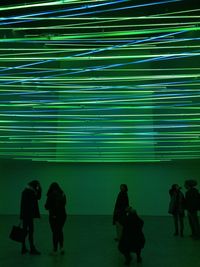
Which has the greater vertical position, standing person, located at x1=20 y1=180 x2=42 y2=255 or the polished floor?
standing person, located at x1=20 y1=180 x2=42 y2=255

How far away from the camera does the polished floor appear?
554 cm

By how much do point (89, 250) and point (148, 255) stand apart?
1.13 m

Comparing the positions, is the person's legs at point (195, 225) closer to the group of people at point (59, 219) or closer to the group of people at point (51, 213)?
the group of people at point (59, 219)

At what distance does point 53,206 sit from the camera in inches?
245

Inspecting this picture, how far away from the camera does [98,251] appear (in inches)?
256

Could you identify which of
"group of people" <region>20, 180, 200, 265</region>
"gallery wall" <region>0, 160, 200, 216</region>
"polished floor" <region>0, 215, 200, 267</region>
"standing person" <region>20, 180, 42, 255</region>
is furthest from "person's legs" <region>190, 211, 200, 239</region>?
"gallery wall" <region>0, 160, 200, 216</region>

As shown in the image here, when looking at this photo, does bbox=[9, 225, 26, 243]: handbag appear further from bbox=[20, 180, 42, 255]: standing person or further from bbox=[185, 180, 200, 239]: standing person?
bbox=[185, 180, 200, 239]: standing person

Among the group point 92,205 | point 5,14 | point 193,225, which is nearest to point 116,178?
point 92,205

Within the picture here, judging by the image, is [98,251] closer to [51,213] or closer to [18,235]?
[51,213]

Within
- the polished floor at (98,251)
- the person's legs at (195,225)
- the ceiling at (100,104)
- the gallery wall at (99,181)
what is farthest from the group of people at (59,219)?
the gallery wall at (99,181)

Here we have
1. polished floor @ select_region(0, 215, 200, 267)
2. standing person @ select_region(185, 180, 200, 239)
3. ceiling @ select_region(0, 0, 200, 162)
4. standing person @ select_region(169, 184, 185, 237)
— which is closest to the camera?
polished floor @ select_region(0, 215, 200, 267)

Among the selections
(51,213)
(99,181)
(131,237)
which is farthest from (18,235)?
(99,181)

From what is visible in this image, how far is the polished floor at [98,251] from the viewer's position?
5543 mm

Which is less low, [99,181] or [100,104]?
[100,104]
